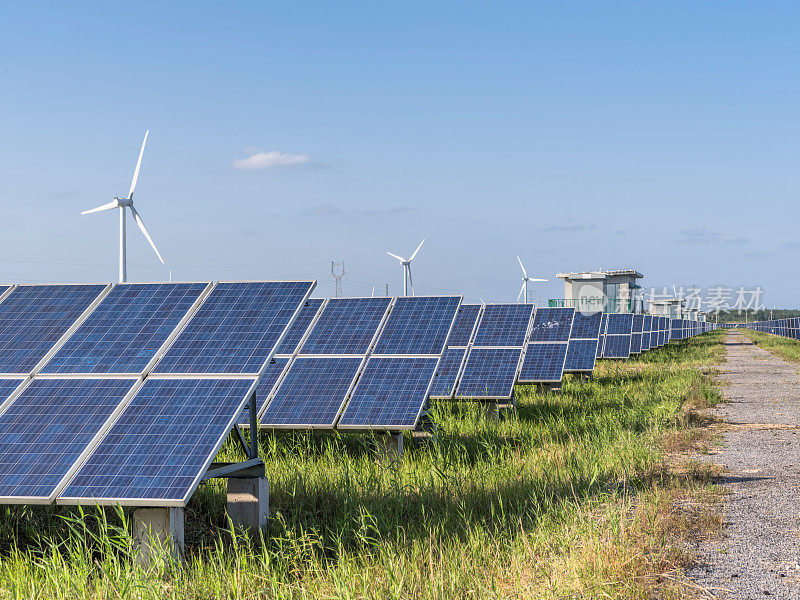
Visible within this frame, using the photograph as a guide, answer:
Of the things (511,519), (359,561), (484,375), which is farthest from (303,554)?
(484,375)

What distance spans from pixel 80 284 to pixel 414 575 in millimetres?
5875

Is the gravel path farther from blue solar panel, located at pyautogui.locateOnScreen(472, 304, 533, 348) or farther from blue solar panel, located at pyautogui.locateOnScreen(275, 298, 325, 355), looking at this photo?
blue solar panel, located at pyautogui.locateOnScreen(275, 298, 325, 355)

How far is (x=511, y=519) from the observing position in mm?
8289

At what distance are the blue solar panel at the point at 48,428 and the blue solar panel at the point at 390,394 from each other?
4.79 m

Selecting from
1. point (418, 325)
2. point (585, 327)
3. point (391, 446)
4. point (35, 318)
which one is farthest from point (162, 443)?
point (585, 327)

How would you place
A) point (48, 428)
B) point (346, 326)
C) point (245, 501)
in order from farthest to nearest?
point (346, 326)
point (245, 501)
point (48, 428)

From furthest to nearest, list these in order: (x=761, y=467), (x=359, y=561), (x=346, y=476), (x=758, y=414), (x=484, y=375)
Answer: (x=758, y=414)
(x=484, y=375)
(x=761, y=467)
(x=346, y=476)
(x=359, y=561)

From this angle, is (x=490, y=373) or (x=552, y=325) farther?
(x=552, y=325)

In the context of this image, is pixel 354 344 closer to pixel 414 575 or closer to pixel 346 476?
pixel 346 476

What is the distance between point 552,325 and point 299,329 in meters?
12.1

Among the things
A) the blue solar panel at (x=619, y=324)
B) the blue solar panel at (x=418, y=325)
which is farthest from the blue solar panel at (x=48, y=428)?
the blue solar panel at (x=619, y=324)

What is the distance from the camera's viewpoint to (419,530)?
8008mm

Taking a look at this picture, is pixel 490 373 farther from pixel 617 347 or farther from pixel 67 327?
pixel 617 347

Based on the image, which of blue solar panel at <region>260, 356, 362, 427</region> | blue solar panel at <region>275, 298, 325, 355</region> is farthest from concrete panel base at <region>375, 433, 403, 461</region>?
blue solar panel at <region>275, 298, 325, 355</region>
